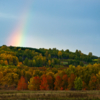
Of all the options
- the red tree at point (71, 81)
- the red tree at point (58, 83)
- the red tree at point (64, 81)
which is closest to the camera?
the red tree at point (58, 83)

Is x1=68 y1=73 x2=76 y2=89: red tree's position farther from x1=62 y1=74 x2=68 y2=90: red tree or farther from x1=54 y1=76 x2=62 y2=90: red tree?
x1=54 y1=76 x2=62 y2=90: red tree

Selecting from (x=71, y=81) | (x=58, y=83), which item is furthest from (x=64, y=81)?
(x=58, y=83)

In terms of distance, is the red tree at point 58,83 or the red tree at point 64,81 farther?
the red tree at point 64,81

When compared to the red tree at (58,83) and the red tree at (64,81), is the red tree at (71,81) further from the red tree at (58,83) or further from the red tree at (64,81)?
the red tree at (58,83)

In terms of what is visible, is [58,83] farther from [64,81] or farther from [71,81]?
[71,81]

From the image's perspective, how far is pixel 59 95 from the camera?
32.7 m

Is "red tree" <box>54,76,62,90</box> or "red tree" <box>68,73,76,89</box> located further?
"red tree" <box>68,73,76,89</box>

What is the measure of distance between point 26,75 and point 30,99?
3329 inches

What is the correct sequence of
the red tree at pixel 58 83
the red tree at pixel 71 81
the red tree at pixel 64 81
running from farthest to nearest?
the red tree at pixel 64 81
the red tree at pixel 71 81
the red tree at pixel 58 83

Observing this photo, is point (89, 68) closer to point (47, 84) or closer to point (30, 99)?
point (47, 84)

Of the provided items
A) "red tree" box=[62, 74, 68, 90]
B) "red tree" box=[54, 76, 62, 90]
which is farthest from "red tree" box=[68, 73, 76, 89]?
"red tree" box=[54, 76, 62, 90]

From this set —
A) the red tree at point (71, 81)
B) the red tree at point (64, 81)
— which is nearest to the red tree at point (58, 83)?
the red tree at point (64, 81)

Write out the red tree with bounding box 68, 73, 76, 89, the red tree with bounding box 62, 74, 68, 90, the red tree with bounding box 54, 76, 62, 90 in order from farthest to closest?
1. the red tree with bounding box 62, 74, 68, 90
2. the red tree with bounding box 68, 73, 76, 89
3. the red tree with bounding box 54, 76, 62, 90

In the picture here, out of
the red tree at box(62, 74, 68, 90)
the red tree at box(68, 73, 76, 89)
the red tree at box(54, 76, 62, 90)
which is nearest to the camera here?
the red tree at box(54, 76, 62, 90)
